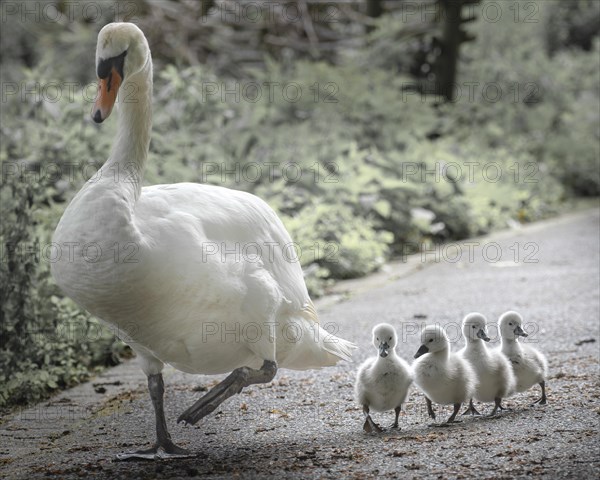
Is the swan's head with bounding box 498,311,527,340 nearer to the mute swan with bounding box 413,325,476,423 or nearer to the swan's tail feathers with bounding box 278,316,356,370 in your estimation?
the mute swan with bounding box 413,325,476,423

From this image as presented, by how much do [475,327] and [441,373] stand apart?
0.44m

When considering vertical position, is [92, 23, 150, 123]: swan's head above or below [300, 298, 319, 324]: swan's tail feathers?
above

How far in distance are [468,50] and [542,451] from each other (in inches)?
677

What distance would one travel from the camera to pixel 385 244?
37.7 feet

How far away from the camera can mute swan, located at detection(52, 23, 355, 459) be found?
4227mm

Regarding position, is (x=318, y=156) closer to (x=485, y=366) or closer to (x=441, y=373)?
(x=485, y=366)

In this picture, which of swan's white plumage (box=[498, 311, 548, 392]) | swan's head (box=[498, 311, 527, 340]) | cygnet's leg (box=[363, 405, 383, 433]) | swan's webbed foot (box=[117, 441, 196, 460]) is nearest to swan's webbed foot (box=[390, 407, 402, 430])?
cygnet's leg (box=[363, 405, 383, 433])

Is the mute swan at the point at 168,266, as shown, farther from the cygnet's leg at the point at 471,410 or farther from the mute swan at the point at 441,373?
the cygnet's leg at the point at 471,410

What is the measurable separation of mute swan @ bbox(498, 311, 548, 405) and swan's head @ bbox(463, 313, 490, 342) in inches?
8.4

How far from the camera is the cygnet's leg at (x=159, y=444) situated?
464cm

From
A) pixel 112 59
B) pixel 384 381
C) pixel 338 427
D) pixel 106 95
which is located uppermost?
pixel 112 59

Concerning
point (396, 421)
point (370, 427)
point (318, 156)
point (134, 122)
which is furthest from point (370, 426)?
point (318, 156)

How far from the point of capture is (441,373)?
5.16m

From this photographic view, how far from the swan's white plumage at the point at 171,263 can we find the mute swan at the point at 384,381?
0.38m
